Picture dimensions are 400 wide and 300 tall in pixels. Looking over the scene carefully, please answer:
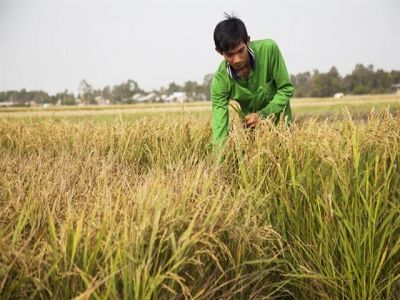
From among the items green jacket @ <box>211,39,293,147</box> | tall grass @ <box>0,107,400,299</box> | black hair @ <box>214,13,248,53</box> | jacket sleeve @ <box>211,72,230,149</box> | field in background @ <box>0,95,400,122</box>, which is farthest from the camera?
field in background @ <box>0,95,400,122</box>

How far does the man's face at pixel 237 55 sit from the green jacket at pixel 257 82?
7.6 inches

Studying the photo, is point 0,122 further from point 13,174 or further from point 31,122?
point 13,174

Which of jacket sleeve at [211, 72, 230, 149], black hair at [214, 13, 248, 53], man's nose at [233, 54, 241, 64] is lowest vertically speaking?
jacket sleeve at [211, 72, 230, 149]

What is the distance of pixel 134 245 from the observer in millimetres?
1463

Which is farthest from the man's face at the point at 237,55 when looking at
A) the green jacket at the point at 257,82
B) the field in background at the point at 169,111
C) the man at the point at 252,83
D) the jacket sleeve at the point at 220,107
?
the field in background at the point at 169,111

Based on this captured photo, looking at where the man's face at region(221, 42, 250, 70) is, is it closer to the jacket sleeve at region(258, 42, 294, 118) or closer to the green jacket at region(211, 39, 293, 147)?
the green jacket at region(211, 39, 293, 147)

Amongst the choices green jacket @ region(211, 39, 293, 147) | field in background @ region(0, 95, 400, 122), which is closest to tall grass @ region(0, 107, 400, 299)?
field in background @ region(0, 95, 400, 122)

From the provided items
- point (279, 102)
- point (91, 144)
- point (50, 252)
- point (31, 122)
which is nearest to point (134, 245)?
point (50, 252)

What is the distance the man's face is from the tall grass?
0.66m

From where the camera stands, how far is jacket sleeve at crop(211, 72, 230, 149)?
324 cm

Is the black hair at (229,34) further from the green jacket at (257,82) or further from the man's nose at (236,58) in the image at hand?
the green jacket at (257,82)

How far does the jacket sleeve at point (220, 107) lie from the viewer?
3238 millimetres

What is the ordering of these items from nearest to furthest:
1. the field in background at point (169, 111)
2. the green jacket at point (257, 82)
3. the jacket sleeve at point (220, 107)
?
1. the jacket sleeve at point (220, 107)
2. the green jacket at point (257, 82)
3. the field in background at point (169, 111)

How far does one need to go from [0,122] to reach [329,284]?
5361 millimetres
